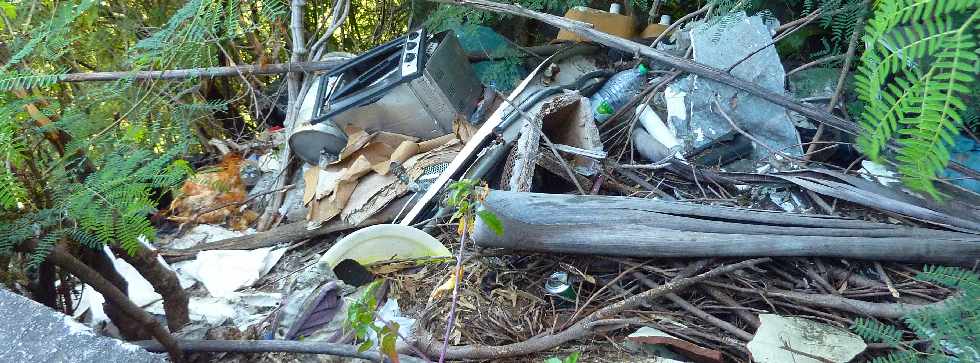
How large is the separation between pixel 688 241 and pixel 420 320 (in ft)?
3.02

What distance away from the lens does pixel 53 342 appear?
1452 millimetres

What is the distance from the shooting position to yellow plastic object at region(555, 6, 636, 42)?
144 inches

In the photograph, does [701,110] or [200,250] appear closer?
[701,110]

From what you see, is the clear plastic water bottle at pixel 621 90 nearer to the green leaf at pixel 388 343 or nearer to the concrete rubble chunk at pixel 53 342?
the green leaf at pixel 388 343

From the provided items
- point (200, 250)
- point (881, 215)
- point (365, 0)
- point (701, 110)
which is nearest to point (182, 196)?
point (200, 250)

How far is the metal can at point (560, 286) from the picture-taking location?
2330 mm

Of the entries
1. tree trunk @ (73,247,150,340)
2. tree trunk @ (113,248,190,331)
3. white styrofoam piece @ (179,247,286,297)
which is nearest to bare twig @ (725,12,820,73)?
white styrofoam piece @ (179,247,286,297)

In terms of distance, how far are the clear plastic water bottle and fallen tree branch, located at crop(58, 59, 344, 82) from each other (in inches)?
56.5

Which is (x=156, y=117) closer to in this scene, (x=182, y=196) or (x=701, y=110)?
(x=182, y=196)

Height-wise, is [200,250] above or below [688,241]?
below

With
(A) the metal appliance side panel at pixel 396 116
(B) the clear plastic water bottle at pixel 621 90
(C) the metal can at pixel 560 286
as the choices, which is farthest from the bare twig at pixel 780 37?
(A) the metal appliance side panel at pixel 396 116

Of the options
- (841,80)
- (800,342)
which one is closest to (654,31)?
(841,80)

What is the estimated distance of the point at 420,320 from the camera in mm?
2316

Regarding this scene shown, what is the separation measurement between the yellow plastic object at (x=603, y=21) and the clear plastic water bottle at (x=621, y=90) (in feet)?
1.20
